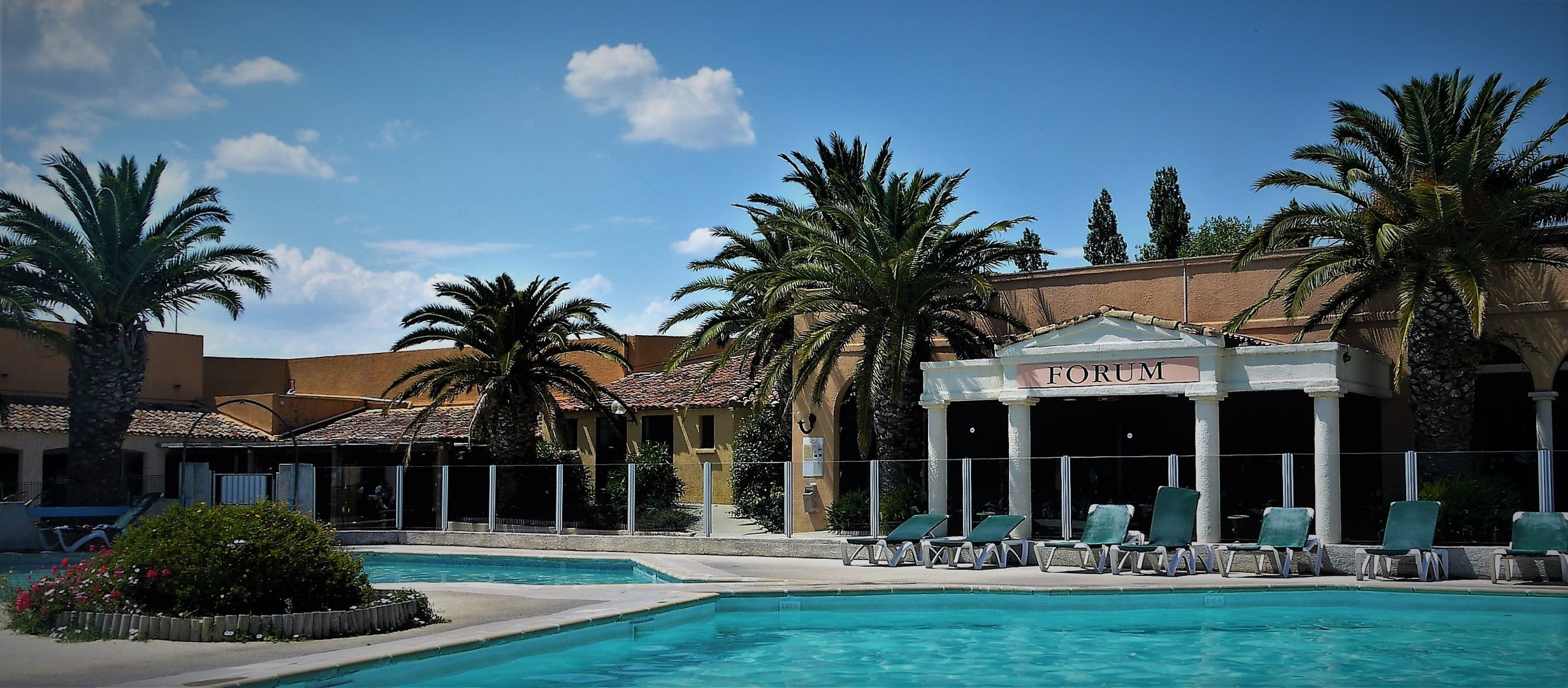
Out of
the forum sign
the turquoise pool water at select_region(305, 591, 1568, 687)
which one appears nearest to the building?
the forum sign

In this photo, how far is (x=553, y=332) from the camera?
30172 mm

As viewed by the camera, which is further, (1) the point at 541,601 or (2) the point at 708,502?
(2) the point at 708,502

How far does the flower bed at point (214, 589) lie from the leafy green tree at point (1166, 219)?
147 ft

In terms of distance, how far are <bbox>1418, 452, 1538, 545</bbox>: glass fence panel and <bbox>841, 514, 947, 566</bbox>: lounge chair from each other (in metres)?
7.43

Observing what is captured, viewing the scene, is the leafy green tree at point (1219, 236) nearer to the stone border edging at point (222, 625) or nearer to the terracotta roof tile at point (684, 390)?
the terracotta roof tile at point (684, 390)

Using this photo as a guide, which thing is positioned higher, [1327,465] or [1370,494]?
[1327,465]

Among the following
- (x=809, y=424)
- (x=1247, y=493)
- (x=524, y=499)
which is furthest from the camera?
(x=809, y=424)

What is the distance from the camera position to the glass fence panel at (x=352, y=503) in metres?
28.9

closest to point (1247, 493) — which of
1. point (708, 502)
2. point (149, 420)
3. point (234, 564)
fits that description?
point (708, 502)

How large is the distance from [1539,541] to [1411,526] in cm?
155

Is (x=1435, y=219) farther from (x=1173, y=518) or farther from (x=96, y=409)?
(x=96, y=409)

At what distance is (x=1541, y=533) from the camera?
17.5 m

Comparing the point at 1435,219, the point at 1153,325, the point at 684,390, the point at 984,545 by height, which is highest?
the point at 1435,219

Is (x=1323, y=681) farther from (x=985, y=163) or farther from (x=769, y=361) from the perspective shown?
(x=769, y=361)
